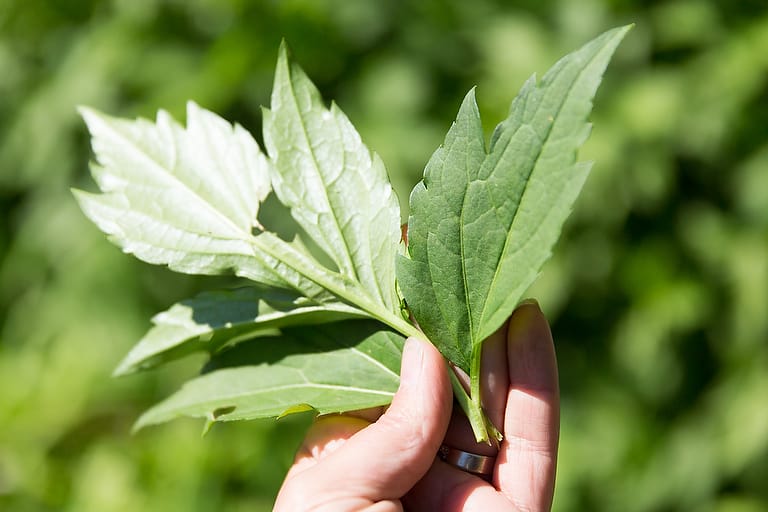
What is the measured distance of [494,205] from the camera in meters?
0.76

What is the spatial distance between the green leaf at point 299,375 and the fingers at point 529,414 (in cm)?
13

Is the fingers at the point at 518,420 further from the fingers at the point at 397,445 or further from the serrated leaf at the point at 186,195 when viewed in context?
the serrated leaf at the point at 186,195

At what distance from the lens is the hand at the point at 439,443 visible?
812mm

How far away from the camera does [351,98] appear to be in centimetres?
185

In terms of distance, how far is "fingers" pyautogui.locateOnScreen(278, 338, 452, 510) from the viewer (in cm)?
81

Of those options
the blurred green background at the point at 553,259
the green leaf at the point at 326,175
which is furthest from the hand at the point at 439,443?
the blurred green background at the point at 553,259

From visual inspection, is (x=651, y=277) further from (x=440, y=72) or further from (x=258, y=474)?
(x=258, y=474)

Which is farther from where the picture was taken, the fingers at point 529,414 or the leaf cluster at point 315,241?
the fingers at point 529,414

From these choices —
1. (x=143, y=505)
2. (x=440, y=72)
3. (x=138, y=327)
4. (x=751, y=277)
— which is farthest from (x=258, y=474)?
(x=751, y=277)

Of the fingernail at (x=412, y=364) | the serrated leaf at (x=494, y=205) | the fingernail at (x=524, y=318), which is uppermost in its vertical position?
the serrated leaf at (x=494, y=205)

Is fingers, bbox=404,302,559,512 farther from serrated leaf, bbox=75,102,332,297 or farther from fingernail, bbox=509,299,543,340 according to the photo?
serrated leaf, bbox=75,102,332,297

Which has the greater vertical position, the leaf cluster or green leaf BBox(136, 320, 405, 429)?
the leaf cluster

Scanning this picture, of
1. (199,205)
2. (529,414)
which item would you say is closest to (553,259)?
(529,414)

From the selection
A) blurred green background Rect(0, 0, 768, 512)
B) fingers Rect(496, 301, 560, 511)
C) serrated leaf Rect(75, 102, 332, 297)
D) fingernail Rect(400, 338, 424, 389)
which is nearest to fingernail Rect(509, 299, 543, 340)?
fingers Rect(496, 301, 560, 511)
